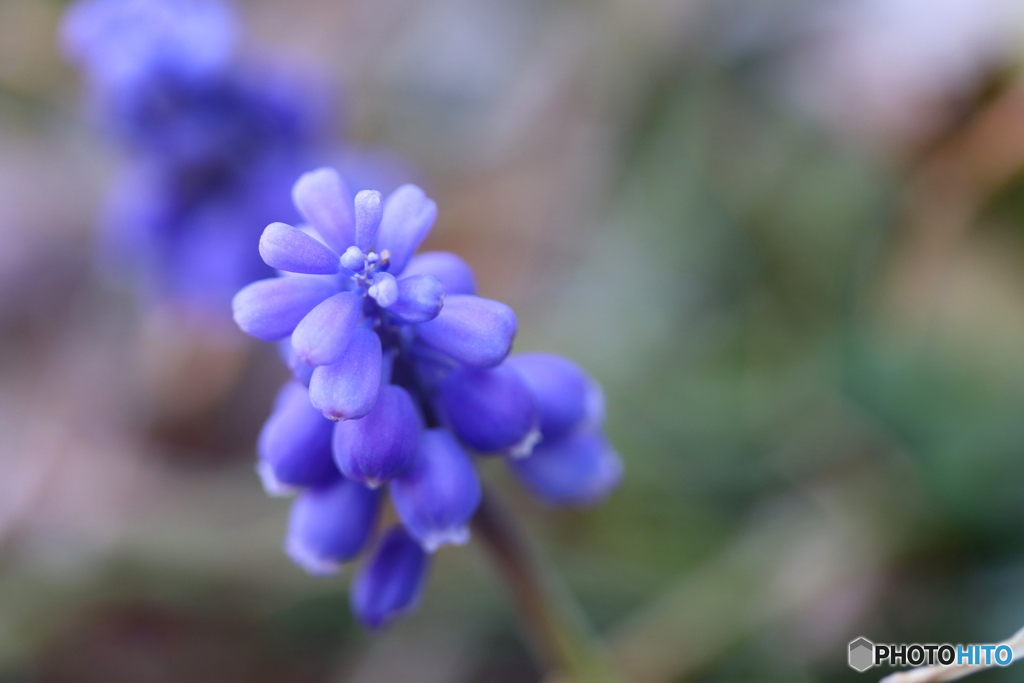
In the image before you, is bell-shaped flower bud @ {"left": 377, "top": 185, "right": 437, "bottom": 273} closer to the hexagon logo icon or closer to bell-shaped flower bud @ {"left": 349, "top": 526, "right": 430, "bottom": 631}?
bell-shaped flower bud @ {"left": 349, "top": 526, "right": 430, "bottom": 631}

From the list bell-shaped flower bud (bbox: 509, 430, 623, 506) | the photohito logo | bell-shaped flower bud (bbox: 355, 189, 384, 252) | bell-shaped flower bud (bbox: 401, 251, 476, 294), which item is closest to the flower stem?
bell-shaped flower bud (bbox: 509, 430, 623, 506)

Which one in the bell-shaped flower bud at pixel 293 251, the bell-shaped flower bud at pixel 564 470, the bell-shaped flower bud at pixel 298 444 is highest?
the bell-shaped flower bud at pixel 293 251

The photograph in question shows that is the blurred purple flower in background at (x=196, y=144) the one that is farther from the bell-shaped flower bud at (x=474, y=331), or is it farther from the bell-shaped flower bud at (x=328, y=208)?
the bell-shaped flower bud at (x=474, y=331)

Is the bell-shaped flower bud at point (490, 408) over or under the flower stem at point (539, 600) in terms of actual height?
over

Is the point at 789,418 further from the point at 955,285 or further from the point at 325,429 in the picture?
the point at 325,429

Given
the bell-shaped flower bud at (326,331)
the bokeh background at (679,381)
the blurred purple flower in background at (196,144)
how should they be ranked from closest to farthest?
the bell-shaped flower bud at (326,331) < the bokeh background at (679,381) < the blurred purple flower in background at (196,144)

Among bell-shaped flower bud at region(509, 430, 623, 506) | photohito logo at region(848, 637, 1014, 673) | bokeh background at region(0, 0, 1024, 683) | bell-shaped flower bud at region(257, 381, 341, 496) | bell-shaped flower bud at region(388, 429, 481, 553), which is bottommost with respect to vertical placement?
photohito logo at region(848, 637, 1014, 673)

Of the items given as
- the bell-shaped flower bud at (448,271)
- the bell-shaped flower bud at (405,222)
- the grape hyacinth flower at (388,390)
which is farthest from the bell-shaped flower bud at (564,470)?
the bell-shaped flower bud at (405,222)
